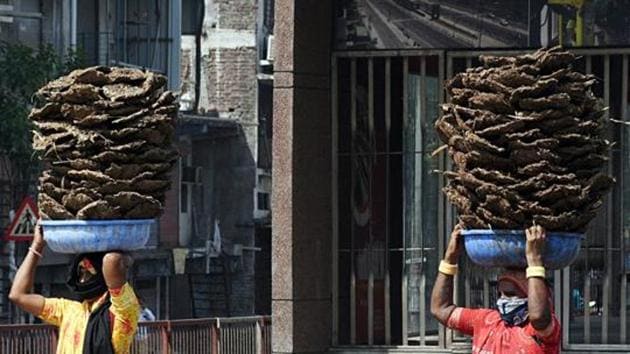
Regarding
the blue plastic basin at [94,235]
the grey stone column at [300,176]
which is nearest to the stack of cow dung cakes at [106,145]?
the blue plastic basin at [94,235]

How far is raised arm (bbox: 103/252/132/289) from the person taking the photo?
9.08 metres

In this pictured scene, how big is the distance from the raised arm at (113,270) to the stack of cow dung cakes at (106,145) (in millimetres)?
232

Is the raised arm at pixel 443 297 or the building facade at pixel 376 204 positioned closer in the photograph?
the raised arm at pixel 443 297

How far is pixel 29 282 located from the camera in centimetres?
953

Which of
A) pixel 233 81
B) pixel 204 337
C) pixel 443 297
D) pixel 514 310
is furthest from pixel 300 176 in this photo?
pixel 233 81

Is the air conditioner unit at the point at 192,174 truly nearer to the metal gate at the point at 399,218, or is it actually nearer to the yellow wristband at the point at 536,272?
the metal gate at the point at 399,218

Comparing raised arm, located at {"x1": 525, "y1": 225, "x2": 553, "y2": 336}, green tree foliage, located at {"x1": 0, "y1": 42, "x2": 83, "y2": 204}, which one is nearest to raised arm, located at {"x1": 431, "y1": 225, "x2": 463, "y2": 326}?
raised arm, located at {"x1": 525, "y1": 225, "x2": 553, "y2": 336}

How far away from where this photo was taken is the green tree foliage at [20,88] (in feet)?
98.1

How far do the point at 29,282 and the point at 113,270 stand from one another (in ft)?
2.07

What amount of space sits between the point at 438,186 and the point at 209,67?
106 feet

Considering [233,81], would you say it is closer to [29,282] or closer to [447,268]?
[29,282]

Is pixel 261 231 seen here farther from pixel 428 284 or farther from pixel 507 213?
pixel 507 213

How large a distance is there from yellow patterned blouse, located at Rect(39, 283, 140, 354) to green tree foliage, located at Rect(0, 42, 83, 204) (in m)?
20.5

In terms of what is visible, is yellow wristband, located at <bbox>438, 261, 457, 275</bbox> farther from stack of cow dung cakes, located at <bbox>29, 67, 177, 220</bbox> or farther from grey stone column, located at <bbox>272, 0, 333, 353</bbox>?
grey stone column, located at <bbox>272, 0, 333, 353</bbox>
